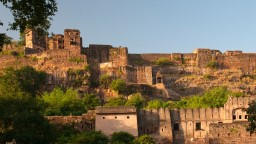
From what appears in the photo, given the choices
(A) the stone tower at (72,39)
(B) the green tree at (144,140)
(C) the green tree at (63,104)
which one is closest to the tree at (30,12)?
(B) the green tree at (144,140)

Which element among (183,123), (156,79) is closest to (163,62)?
(156,79)

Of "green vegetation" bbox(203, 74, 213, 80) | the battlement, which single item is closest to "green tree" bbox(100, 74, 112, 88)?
"green vegetation" bbox(203, 74, 213, 80)

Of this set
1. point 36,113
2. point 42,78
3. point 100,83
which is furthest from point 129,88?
point 36,113

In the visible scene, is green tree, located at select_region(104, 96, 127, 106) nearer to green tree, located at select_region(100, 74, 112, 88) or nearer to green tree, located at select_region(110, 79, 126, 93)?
green tree, located at select_region(110, 79, 126, 93)

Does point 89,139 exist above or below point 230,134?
above

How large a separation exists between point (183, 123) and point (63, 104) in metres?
11.5

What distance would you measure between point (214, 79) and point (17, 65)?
25.1 meters

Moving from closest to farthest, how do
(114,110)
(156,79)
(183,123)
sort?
(114,110)
(183,123)
(156,79)

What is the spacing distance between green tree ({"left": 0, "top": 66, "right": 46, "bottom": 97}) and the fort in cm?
187

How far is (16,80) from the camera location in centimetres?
6156

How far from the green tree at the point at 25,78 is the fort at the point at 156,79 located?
6.12 ft

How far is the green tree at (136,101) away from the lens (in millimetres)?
61062

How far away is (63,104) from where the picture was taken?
55906 millimetres

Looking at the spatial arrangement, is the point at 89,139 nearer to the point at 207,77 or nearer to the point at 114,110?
the point at 114,110
